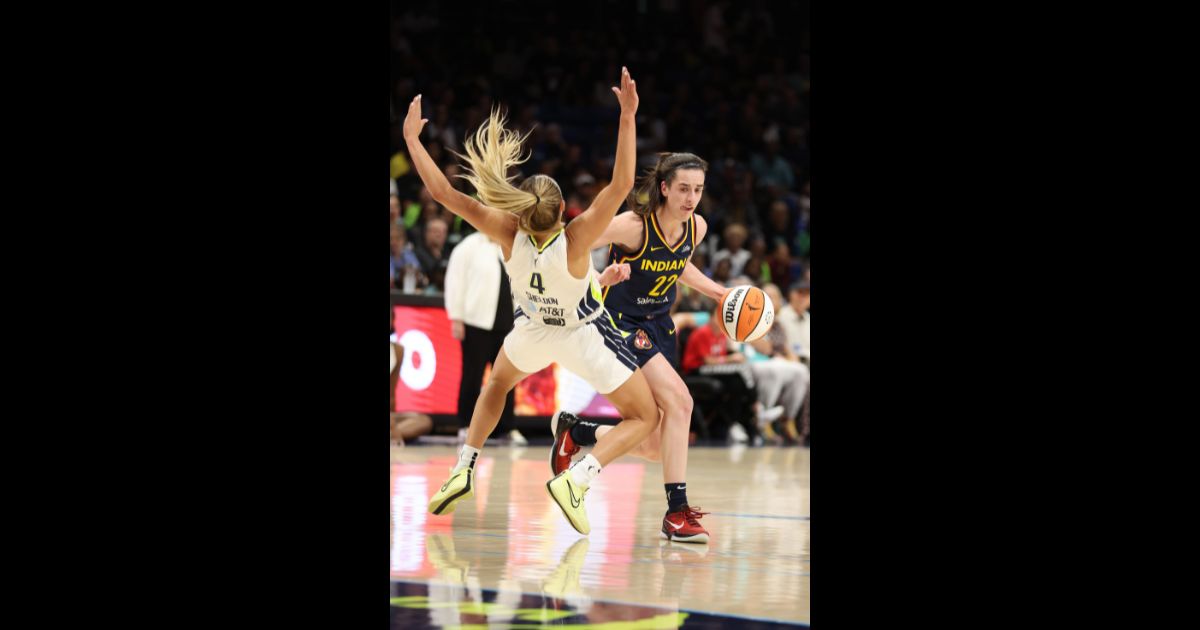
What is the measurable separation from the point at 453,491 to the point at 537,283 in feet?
3.72

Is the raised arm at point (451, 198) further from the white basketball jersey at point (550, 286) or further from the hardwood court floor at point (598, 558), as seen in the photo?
the hardwood court floor at point (598, 558)

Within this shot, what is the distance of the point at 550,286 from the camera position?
Result: 6.30 meters

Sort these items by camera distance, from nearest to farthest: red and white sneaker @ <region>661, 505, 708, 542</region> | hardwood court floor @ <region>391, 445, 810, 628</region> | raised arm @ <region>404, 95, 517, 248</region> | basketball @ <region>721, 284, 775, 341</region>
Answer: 1. hardwood court floor @ <region>391, 445, 810, 628</region>
2. raised arm @ <region>404, 95, 517, 248</region>
3. red and white sneaker @ <region>661, 505, 708, 542</region>
4. basketball @ <region>721, 284, 775, 341</region>

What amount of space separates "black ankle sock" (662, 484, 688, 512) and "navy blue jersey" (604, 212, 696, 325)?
0.92 meters

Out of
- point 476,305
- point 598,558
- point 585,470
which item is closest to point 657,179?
point 585,470

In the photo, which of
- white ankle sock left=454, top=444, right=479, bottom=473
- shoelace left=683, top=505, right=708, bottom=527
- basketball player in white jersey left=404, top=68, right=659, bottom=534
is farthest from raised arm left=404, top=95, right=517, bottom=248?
shoelace left=683, top=505, right=708, bottom=527

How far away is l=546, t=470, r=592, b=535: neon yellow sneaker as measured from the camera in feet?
20.5

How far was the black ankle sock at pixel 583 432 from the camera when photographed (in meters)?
7.36

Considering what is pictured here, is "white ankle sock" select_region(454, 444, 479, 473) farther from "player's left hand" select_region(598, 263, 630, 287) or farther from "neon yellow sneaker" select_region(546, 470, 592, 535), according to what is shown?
"player's left hand" select_region(598, 263, 630, 287)

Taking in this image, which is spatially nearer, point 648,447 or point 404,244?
point 648,447
